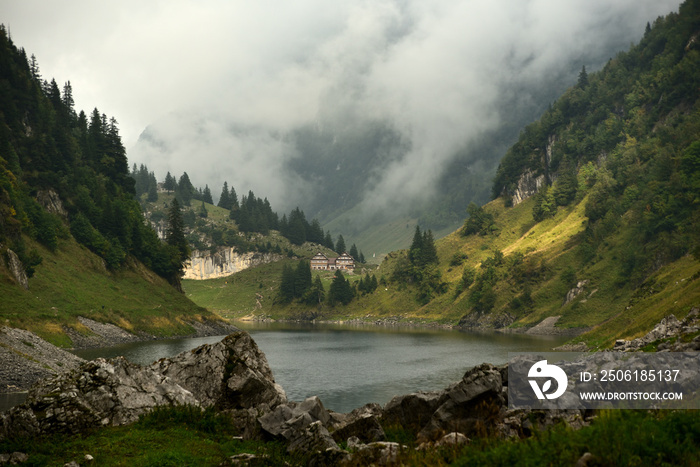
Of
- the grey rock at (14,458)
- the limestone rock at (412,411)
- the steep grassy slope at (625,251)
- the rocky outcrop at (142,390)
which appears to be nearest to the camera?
the grey rock at (14,458)

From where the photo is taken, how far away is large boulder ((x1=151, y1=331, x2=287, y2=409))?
26.7 m

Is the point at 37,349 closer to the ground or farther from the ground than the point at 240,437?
farther from the ground

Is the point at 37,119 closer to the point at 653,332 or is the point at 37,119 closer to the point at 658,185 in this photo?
the point at 653,332

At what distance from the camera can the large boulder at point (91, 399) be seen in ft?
60.8

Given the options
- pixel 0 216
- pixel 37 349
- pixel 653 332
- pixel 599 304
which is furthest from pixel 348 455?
pixel 599 304

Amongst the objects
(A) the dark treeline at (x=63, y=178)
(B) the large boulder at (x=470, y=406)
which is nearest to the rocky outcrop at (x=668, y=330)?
(B) the large boulder at (x=470, y=406)

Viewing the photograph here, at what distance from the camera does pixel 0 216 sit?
92750 millimetres

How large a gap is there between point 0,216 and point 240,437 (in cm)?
9534

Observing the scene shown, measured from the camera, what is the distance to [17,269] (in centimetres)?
8719

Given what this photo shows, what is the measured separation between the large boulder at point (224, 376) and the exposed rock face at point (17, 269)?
72.9m

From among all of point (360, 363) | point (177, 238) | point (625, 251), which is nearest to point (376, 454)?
point (360, 363)

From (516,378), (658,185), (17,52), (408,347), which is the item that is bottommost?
(408,347)

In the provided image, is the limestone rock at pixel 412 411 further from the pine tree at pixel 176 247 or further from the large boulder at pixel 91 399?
the pine tree at pixel 176 247

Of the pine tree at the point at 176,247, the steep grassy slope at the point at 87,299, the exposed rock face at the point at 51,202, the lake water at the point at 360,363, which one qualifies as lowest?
the lake water at the point at 360,363
